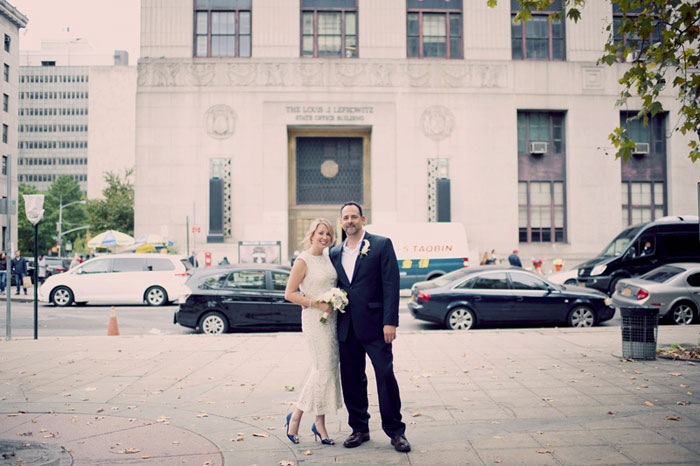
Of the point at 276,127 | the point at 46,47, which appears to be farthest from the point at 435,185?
the point at 46,47

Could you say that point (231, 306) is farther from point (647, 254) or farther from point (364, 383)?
point (647, 254)

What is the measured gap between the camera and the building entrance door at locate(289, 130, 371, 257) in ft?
103

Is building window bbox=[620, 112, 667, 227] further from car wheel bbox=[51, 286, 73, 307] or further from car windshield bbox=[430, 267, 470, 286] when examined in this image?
car wheel bbox=[51, 286, 73, 307]

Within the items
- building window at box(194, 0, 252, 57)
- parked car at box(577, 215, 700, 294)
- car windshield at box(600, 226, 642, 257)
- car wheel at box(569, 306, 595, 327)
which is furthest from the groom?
building window at box(194, 0, 252, 57)

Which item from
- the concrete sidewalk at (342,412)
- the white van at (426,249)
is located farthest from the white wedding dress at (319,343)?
the white van at (426,249)

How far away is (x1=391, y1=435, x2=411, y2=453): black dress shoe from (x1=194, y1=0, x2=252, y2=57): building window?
28513mm

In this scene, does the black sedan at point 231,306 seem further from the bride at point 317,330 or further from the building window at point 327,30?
the building window at point 327,30

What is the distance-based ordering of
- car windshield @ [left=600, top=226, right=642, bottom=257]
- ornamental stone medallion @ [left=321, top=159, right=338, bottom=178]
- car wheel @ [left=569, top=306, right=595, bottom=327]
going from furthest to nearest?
ornamental stone medallion @ [left=321, top=159, right=338, bottom=178], car windshield @ [left=600, top=226, right=642, bottom=257], car wheel @ [left=569, top=306, right=595, bottom=327]

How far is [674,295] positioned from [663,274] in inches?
32.3

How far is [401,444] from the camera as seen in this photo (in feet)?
15.1

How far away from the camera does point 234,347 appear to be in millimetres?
10188

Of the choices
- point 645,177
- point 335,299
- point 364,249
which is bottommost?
point 335,299

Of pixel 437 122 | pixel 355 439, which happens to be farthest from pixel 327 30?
Result: pixel 355 439

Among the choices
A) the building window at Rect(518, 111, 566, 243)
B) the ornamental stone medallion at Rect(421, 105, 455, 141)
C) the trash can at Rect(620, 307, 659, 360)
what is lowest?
the trash can at Rect(620, 307, 659, 360)
